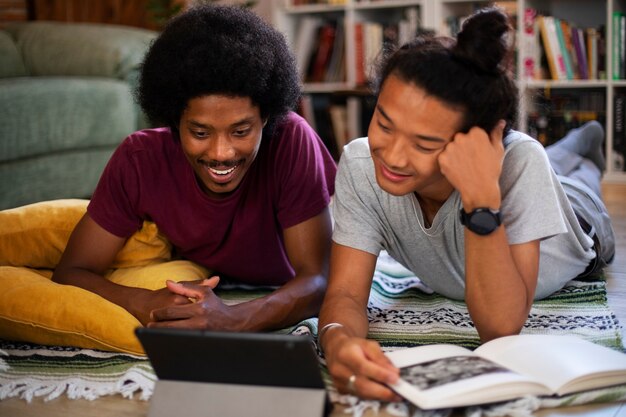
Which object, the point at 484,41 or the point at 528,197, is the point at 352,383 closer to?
the point at 528,197

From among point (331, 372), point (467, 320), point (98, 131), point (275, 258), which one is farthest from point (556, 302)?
point (98, 131)

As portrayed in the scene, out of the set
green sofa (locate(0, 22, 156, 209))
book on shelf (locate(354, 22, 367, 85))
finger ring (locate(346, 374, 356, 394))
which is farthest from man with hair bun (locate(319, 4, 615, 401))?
book on shelf (locate(354, 22, 367, 85))

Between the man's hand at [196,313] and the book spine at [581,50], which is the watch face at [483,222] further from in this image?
the book spine at [581,50]

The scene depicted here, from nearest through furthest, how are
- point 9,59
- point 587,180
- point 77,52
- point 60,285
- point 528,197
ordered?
1. point 528,197
2. point 60,285
3. point 587,180
4. point 9,59
5. point 77,52

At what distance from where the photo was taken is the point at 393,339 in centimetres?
168

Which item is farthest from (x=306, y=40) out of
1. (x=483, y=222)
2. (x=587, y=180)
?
(x=483, y=222)

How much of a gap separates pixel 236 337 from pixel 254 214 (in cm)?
73

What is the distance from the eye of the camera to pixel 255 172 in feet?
6.09

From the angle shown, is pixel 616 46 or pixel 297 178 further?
pixel 616 46

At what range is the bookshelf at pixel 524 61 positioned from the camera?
3.81 m

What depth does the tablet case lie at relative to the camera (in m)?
1.15

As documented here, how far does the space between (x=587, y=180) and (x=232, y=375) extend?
1.63 metres

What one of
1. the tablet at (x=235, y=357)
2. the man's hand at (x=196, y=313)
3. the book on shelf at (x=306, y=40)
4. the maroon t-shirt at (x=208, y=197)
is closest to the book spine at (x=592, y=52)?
the book on shelf at (x=306, y=40)

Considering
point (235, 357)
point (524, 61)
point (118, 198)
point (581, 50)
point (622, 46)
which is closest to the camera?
point (235, 357)
